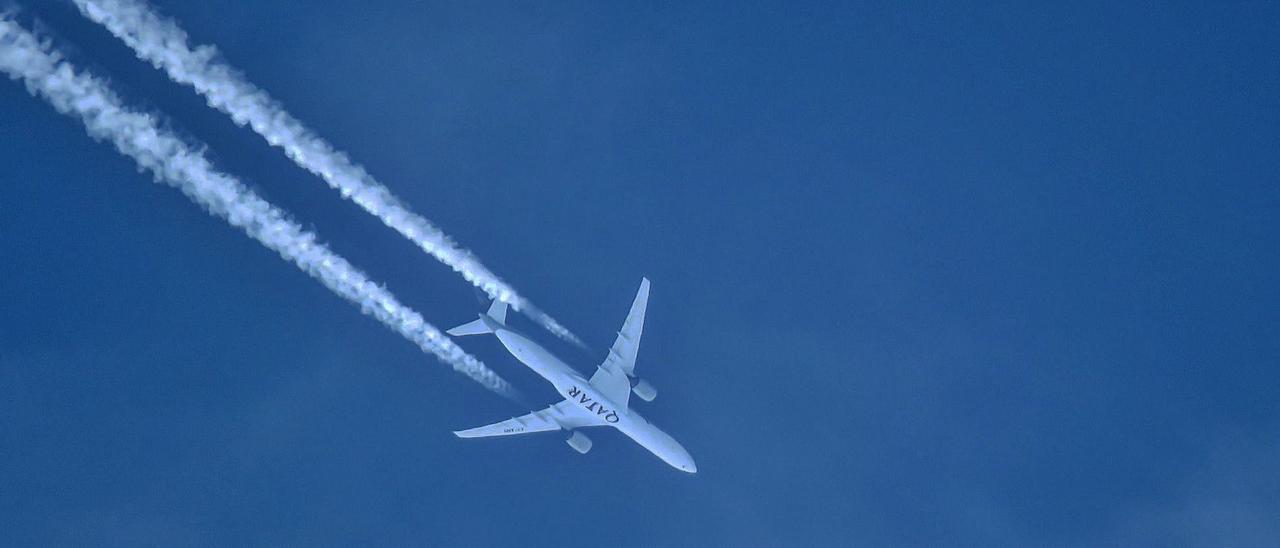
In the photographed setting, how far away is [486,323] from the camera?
48500 millimetres

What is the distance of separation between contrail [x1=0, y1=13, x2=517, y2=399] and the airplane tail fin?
908 millimetres

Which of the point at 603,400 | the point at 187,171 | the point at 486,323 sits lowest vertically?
the point at 187,171

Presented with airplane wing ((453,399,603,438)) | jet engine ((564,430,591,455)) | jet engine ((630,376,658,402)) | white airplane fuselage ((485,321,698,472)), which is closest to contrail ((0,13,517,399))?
white airplane fuselage ((485,321,698,472))

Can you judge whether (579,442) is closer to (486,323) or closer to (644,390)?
(644,390)

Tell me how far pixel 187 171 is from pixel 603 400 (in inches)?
851

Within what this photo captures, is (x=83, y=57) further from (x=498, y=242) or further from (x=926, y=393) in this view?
(x=926, y=393)

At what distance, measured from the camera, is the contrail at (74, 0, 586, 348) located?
44000 mm

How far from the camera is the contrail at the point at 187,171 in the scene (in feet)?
135

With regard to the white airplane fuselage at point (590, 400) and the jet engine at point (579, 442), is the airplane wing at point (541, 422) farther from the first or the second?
the white airplane fuselage at point (590, 400)

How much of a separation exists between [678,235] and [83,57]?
28699mm

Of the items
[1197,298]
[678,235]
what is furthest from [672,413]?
[1197,298]

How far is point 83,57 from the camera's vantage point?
43.2m

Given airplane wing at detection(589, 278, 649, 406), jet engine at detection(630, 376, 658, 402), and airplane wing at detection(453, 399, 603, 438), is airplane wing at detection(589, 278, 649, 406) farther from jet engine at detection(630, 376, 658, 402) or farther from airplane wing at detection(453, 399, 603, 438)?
airplane wing at detection(453, 399, 603, 438)

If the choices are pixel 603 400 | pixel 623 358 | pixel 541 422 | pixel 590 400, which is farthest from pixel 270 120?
pixel 603 400
